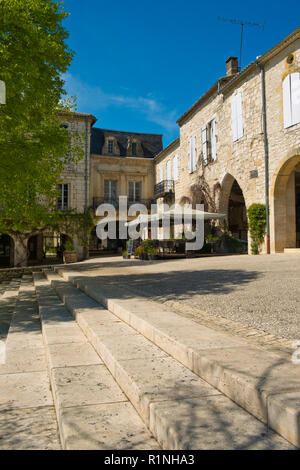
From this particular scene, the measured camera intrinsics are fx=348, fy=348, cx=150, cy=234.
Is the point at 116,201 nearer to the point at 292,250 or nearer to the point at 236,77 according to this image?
the point at 236,77

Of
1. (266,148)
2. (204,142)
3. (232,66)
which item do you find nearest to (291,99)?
(266,148)

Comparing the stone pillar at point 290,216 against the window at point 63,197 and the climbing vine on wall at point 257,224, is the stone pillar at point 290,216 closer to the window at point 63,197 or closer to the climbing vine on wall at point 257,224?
the climbing vine on wall at point 257,224

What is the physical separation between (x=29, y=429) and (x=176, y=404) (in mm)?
824

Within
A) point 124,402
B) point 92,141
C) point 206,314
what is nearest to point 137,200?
point 92,141

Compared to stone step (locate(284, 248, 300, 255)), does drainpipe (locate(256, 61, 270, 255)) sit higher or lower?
higher

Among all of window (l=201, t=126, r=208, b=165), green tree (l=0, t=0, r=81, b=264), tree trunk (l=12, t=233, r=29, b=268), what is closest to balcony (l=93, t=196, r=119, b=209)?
tree trunk (l=12, t=233, r=29, b=268)

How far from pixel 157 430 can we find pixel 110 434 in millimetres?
220

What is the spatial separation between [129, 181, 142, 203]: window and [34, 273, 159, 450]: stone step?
850 inches

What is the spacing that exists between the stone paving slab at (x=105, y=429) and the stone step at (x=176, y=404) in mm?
57

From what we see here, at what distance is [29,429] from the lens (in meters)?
1.85

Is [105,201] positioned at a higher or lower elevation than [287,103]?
lower

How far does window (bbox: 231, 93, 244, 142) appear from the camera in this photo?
556 inches

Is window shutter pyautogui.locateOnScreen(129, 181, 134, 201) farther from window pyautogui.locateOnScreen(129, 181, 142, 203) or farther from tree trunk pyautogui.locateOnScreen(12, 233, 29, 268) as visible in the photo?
tree trunk pyautogui.locateOnScreen(12, 233, 29, 268)
